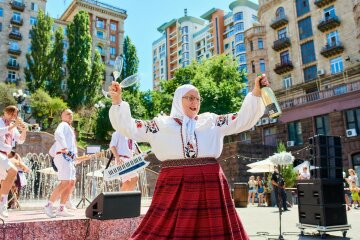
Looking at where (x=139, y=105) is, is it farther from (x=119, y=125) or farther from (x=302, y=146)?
(x=119, y=125)

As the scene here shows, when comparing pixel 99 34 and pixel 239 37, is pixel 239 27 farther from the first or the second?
pixel 99 34

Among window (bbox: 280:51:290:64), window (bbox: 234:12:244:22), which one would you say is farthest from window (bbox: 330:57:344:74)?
window (bbox: 234:12:244:22)

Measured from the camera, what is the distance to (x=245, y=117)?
3225 mm

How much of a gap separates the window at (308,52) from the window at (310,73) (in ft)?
2.30

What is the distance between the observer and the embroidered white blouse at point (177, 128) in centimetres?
307

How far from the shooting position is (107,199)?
4.18m

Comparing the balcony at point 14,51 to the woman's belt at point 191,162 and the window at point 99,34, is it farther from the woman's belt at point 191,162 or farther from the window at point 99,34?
the woman's belt at point 191,162

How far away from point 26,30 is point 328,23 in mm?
40891

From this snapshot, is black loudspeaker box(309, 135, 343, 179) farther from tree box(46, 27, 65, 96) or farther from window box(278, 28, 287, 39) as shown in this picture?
tree box(46, 27, 65, 96)

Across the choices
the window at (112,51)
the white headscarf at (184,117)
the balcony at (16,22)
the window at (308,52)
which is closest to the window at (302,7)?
the window at (308,52)

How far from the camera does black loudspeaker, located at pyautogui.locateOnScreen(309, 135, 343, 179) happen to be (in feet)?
24.1

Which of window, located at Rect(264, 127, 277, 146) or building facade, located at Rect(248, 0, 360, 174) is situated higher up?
building facade, located at Rect(248, 0, 360, 174)

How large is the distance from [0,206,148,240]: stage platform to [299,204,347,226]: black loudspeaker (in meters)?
4.15

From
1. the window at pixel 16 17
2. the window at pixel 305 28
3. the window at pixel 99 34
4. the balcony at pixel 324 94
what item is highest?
the window at pixel 99 34
